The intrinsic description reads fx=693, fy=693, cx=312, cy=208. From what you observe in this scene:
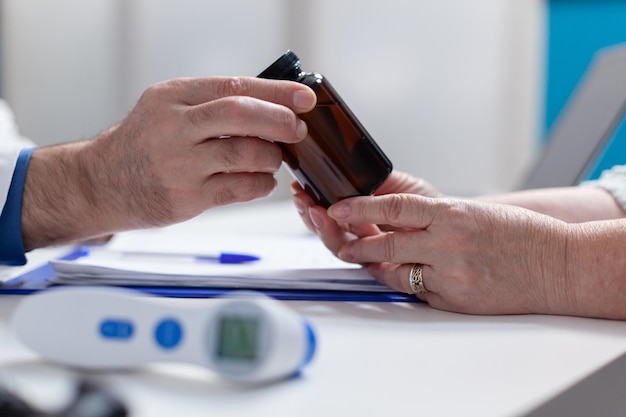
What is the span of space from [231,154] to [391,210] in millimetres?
171

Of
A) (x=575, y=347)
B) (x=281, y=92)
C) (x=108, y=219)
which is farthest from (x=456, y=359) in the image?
(x=108, y=219)

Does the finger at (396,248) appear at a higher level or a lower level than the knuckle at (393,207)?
lower

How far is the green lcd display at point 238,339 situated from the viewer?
0.40 meters

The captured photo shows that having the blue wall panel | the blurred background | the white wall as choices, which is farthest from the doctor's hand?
the blue wall panel

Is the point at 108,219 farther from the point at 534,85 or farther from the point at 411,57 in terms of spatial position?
the point at 534,85

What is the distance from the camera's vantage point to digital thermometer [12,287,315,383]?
0.40m

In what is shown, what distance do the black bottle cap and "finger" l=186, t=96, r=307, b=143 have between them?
0.04 meters

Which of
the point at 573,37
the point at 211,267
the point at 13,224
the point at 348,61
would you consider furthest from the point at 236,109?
the point at 573,37

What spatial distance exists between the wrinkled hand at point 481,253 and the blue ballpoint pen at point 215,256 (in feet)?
0.73

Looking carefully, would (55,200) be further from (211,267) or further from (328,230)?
(328,230)

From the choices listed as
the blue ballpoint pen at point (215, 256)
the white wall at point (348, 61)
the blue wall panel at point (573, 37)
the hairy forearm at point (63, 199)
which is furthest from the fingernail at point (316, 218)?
the blue wall panel at point (573, 37)

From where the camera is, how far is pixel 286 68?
696mm

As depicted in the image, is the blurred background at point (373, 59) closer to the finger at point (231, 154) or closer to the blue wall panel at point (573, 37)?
the blue wall panel at point (573, 37)

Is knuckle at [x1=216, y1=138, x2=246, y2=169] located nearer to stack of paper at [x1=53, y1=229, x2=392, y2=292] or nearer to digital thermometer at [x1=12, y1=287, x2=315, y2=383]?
stack of paper at [x1=53, y1=229, x2=392, y2=292]
